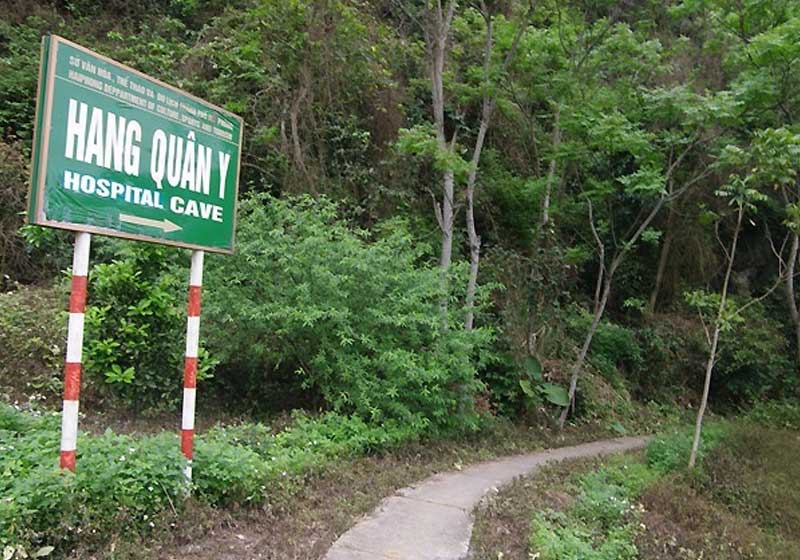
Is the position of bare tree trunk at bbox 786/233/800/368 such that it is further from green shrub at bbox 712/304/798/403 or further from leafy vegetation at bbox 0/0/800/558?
green shrub at bbox 712/304/798/403

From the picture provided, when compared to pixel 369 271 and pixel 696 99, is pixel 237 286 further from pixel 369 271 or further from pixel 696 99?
pixel 696 99

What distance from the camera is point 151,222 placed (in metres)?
4.45

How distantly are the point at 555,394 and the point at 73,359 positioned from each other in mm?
8181

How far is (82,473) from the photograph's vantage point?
4.03 metres

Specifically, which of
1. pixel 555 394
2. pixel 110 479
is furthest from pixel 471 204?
pixel 110 479

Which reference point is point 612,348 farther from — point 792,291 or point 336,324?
point 336,324

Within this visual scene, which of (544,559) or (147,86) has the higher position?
(147,86)

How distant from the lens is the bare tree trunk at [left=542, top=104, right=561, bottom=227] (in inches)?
426

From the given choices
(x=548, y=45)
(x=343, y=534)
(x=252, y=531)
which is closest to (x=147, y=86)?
(x=252, y=531)

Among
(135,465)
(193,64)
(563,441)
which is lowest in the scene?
(563,441)

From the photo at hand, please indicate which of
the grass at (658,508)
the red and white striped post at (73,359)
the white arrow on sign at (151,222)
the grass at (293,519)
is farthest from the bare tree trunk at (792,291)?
the red and white striped post at (73,359)

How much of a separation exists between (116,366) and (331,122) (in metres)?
6.88

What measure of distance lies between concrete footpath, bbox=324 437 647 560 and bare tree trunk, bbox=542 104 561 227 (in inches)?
209

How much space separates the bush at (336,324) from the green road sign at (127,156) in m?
2.17
